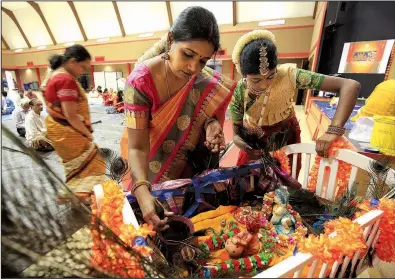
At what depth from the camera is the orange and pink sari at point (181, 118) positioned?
87 cm

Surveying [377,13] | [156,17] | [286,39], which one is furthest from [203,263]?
[286,39]

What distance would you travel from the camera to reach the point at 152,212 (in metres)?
0.65

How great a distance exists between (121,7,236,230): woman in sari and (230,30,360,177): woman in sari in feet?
0.48

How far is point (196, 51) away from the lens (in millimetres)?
634

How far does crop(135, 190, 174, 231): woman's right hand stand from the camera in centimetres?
63

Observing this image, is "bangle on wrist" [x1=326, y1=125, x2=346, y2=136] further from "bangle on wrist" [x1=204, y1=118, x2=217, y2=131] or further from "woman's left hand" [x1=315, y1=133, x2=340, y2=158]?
"bangle on wrist" [x1=204, y1=118, x2=217, y2=131]

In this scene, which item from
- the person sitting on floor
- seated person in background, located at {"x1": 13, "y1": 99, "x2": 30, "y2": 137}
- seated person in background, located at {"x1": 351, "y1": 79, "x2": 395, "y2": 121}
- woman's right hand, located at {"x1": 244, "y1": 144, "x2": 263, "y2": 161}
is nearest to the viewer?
seated person in background, located at {"x1": 13, "y1": 99, "x2": 30, "y2": 137}

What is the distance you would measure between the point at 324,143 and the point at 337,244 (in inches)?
24.5

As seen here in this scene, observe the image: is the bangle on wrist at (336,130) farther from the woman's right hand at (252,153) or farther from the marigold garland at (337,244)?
the marigold garland at (337,244)

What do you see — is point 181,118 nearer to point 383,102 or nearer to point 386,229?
point 386,229

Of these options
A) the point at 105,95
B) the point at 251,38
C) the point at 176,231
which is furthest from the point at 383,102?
the point at 105,95

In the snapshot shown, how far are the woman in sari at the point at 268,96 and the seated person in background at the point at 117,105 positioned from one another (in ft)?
1.74

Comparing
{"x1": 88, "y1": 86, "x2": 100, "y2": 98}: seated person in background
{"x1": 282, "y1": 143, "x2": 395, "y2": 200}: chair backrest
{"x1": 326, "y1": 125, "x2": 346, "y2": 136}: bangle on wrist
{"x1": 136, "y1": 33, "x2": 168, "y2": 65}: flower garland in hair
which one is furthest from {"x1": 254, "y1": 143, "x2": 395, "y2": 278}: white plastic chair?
{"x1": 136, "y1": 33, "x2": 168, "y2": 65}: flower garland in hair

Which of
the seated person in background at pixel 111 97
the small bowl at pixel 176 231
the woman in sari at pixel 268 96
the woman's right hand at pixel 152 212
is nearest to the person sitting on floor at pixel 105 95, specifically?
the seated person in background at pixel 111 97
